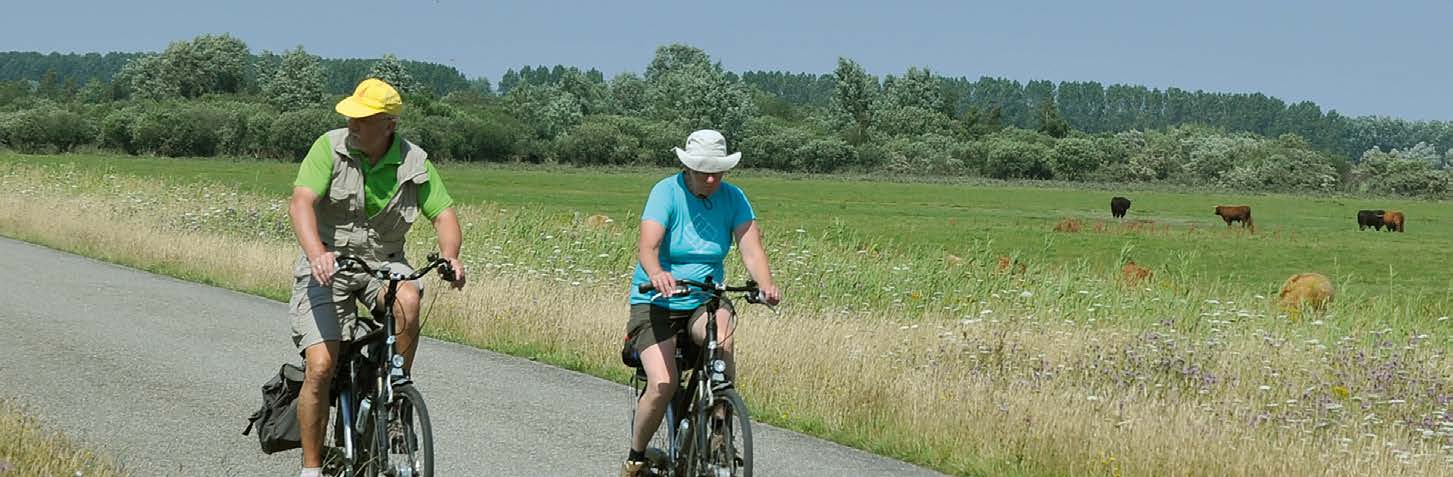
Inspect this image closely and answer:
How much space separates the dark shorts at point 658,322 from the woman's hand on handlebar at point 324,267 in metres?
1.20

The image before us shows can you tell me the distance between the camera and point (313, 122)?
104688 mm

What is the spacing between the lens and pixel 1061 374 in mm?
12133

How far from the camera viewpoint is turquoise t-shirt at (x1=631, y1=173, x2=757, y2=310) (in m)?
6.88

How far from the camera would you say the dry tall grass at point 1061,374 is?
8.96 m

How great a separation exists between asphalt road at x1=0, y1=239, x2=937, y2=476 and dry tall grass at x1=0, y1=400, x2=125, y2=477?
0.32 meters

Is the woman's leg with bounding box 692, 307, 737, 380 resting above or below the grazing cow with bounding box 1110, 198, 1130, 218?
above

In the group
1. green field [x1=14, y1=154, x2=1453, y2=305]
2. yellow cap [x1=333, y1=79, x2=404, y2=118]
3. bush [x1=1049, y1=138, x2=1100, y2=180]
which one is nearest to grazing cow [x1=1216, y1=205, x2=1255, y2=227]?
green field [x1=14, y1=154, x2=1453, y2=305]

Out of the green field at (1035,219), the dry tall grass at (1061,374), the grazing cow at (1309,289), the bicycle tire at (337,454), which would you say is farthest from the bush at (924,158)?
the bicycle tire at (337,454)

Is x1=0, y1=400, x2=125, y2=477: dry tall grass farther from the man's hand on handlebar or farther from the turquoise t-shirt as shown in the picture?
the turquoise t-shirt

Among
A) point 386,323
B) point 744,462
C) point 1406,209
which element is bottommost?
point 1406,209

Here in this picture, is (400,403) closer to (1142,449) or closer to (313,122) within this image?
(1142,449)

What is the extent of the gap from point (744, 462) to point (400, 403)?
4.48 feet

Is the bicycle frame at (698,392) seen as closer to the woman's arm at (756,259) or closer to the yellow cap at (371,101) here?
the woman's arm at (756,259)

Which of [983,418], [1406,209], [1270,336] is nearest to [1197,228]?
[1406,209]
